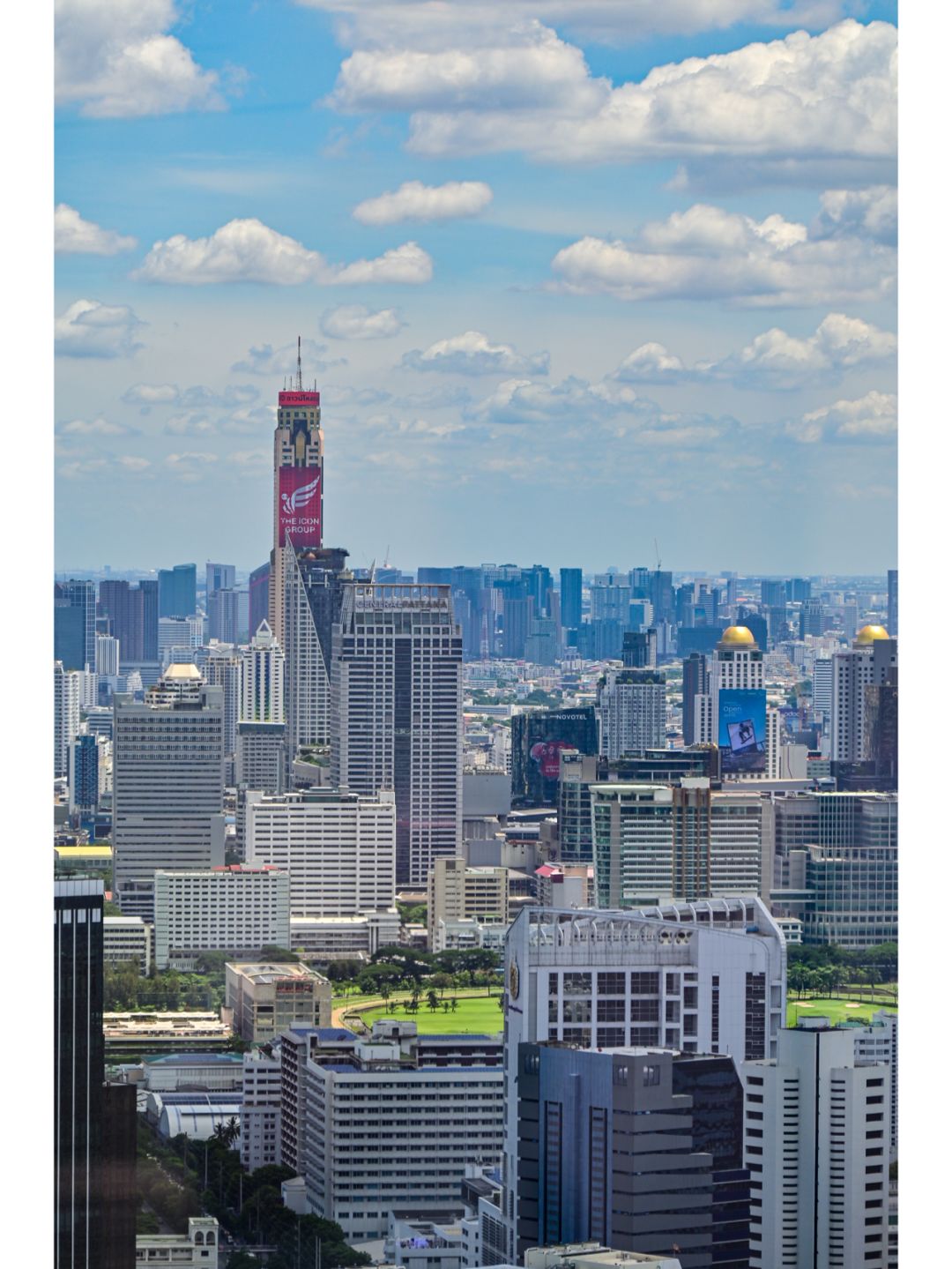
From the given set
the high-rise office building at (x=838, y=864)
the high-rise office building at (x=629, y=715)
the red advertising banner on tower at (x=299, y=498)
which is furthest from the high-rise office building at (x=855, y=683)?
the red advertising banner on tower at (x=299, y=498)

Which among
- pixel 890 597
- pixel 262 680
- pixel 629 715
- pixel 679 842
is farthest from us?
pixel 262 680

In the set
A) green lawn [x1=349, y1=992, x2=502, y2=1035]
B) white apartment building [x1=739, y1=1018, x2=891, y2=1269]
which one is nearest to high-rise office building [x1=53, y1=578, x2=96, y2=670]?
green lawn [x1=349, y1=992, x2=502, y2=1035]

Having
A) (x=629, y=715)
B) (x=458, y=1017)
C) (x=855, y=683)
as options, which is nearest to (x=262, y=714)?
(x=629, y=715)

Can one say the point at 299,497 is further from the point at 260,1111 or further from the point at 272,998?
the point at 260,1111

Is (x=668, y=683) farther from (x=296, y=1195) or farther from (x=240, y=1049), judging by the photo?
(x=296, y=1195)

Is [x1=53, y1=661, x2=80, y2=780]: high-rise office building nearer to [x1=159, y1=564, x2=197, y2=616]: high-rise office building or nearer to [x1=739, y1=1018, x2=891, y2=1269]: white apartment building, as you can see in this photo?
[x1=159, y1=564, x2=197, y2=616]: high-rise office building

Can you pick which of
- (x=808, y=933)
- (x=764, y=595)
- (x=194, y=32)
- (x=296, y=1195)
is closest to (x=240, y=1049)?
(x=296, y=1195)
